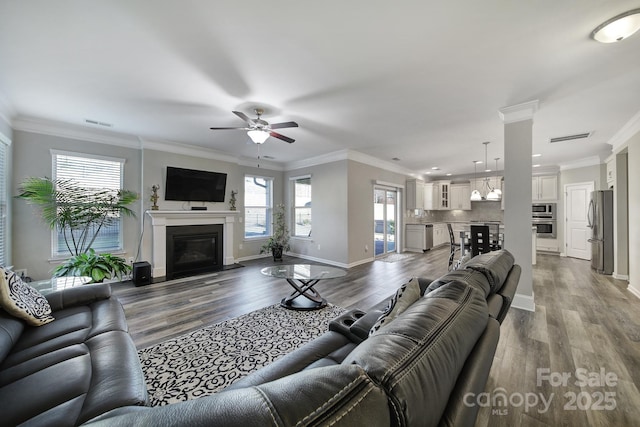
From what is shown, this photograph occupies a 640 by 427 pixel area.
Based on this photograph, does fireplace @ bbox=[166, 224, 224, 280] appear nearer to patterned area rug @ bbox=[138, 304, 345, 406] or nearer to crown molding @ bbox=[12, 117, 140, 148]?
crown molding @ bbox=[12, 117, 140, 148]

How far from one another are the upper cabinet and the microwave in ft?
0.52

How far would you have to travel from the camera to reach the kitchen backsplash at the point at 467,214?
8273 mm

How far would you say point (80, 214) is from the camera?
12.7ft

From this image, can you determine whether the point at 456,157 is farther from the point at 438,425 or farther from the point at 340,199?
the point at 438,425

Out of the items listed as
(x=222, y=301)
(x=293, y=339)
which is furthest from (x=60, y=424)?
(x=222, y=301)

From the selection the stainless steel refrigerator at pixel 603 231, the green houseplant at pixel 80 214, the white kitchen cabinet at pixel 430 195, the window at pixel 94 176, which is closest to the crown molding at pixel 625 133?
the stainless steel refrigerator at pixel 603 231

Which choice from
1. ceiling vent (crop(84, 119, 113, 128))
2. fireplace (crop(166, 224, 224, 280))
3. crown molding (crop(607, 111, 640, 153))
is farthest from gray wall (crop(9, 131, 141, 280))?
crown molding (crop(607, 111, 640, 153))

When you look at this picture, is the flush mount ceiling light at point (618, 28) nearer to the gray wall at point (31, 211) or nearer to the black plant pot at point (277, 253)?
the black plant pot at point (277, 253)

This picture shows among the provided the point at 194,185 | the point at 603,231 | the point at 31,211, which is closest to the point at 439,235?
the point at 603,231

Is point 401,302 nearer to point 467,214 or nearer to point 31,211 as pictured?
point 31,211

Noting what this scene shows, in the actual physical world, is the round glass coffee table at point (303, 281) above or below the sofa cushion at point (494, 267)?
below

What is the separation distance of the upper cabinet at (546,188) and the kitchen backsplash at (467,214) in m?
1.12

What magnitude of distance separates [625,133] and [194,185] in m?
7.64

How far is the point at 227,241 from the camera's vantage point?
18.5 ft
